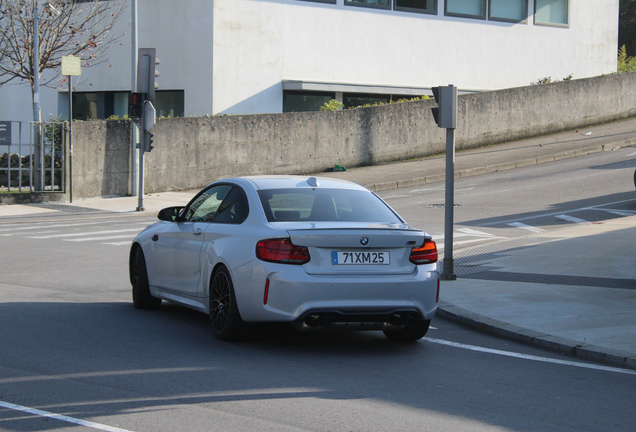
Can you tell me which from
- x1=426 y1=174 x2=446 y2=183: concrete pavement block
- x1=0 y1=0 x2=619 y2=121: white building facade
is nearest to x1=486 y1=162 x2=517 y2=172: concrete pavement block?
x1=426 y1=174 x2=446 y2=183: concrete pavement block

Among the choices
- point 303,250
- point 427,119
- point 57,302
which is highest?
point 427,119

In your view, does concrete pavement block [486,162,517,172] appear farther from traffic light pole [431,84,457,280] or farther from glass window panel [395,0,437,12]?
traffic light pole [431,84,457,280]

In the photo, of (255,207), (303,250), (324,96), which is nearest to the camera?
(303,250)

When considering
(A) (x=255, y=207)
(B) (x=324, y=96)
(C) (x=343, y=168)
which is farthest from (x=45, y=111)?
(A) (x=255, y=207)

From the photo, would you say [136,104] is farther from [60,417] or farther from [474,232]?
[60,417]

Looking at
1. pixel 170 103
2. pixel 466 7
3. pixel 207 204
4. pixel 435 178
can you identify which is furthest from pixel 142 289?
pixel 466 7

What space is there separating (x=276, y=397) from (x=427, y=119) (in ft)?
88.4

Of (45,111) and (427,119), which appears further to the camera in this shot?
(45,111)

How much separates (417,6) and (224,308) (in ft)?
103

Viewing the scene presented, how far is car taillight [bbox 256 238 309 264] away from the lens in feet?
22.1

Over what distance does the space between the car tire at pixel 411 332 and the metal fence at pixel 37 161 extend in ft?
59.6

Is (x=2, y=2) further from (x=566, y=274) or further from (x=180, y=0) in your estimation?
(x=566, y=274)

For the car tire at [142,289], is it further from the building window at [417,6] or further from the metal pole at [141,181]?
the building window at [417,6]

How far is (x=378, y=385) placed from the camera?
599cm
